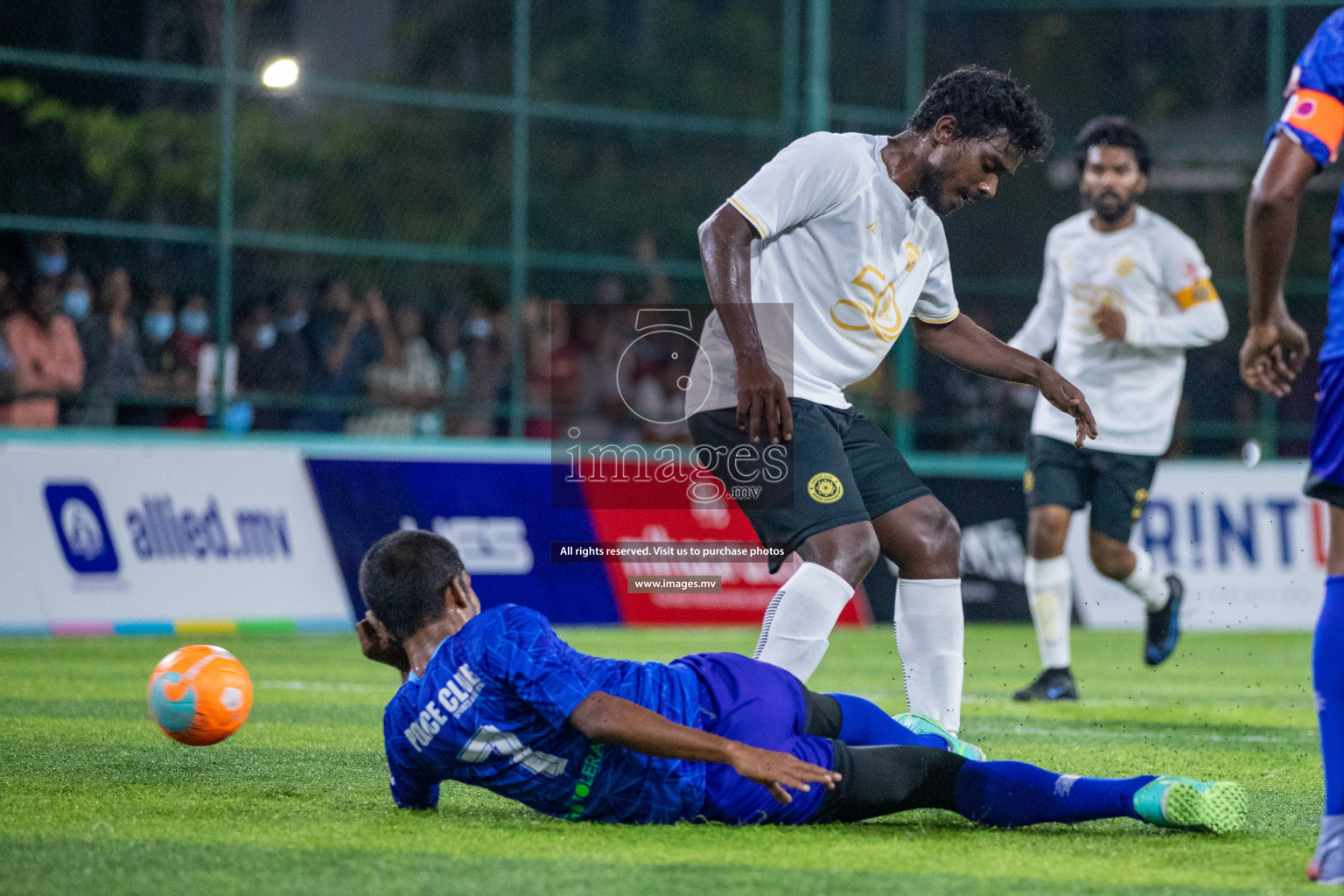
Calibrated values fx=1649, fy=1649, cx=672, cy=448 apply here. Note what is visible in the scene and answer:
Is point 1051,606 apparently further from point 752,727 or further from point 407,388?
point 407,388

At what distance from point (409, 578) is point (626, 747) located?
71 cm

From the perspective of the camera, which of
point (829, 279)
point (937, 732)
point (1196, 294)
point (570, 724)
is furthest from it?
point (1196, 294)

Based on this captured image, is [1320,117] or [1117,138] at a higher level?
[1117,138]

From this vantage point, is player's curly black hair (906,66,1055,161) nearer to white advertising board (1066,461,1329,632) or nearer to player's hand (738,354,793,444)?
player's hand (738,354,793,444)

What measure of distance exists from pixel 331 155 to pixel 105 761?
9255 mm

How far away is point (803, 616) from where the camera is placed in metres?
4.74

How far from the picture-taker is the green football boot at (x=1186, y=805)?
4000mm

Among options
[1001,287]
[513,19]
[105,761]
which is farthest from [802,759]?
[1001,287]

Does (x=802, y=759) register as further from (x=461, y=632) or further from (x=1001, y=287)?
(x=1001, y=287)

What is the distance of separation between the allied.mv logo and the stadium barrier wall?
0.04ft

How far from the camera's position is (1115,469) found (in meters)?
8.23

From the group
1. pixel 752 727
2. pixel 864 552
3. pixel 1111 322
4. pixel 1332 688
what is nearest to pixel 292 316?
pixel 1111 322

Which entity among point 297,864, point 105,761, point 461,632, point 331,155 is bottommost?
point 105,761

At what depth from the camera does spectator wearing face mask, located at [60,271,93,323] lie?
39.1 feet
